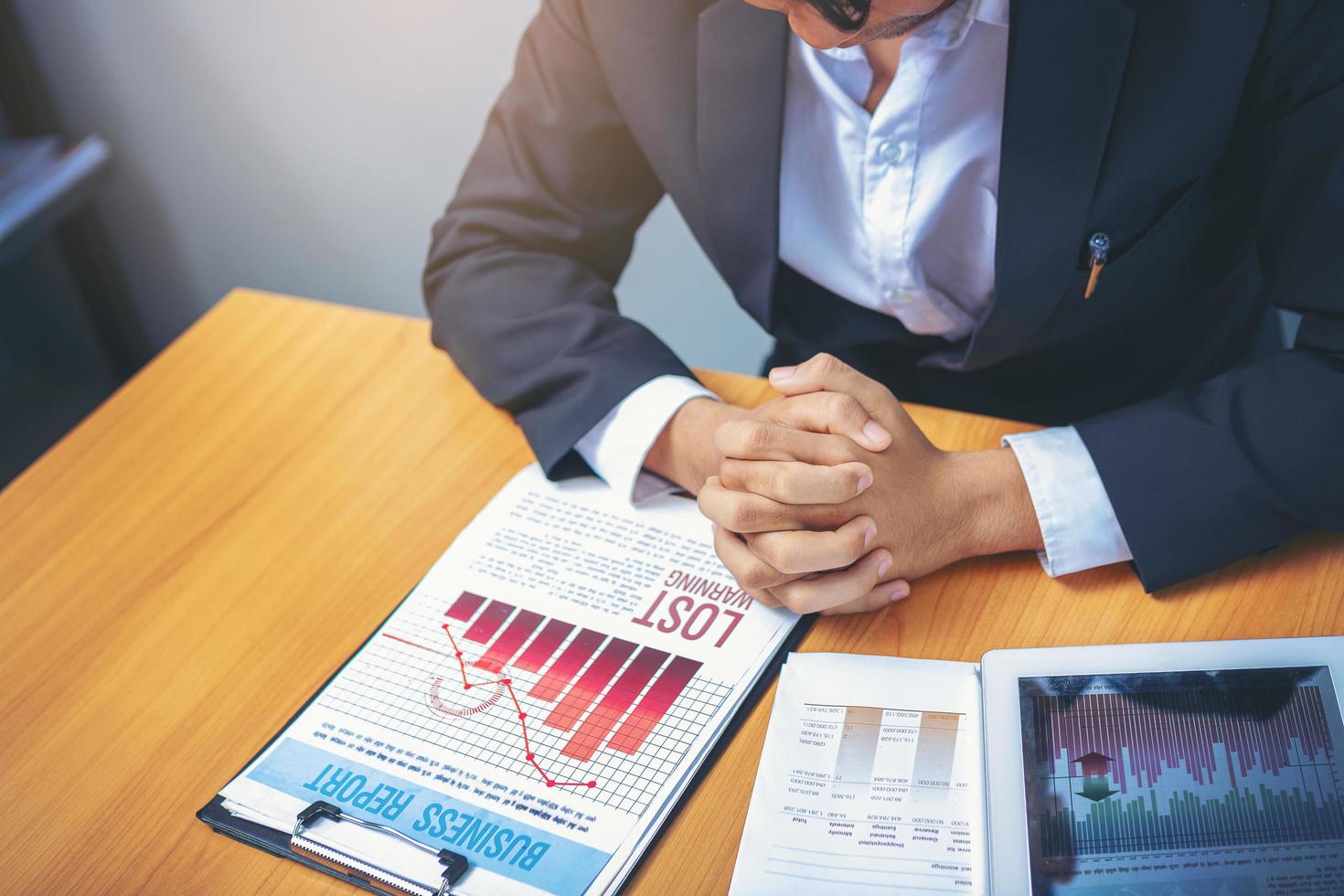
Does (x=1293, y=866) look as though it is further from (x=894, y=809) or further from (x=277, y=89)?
(x=277, y=89)

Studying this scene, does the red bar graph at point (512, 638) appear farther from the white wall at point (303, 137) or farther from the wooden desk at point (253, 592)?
the white wall at point (303, 137)

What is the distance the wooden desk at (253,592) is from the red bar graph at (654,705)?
55 millimetres

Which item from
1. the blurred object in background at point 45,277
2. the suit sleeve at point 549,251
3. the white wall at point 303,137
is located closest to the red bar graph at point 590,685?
the suit sleeve at point 549,251

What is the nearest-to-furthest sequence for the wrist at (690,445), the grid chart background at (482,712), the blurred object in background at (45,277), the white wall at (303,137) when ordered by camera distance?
the grid chart background at (482,712), the wrist at (690,445), the white wall at (303,137), the blurred object in background at (45,277)

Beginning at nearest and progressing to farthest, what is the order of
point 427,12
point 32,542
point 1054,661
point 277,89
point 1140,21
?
point 1054,661 < point 1140,21 < point 32,542 < point 427,12 < point 277,89

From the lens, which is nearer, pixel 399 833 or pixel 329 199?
pixel 399 833

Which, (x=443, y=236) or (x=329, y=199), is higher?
(x=443, y=236)

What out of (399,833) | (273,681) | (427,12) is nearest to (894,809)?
(399,833)

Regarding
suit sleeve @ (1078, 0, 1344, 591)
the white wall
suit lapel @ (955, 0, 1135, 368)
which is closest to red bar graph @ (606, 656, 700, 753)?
suit sleeve @ (1078, 0, 1344, 591)

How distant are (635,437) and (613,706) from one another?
0.27m

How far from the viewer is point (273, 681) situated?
0.84 m

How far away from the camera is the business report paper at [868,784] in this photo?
660 millimetres

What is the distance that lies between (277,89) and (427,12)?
1.26ft

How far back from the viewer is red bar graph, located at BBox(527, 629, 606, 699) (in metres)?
0.79
